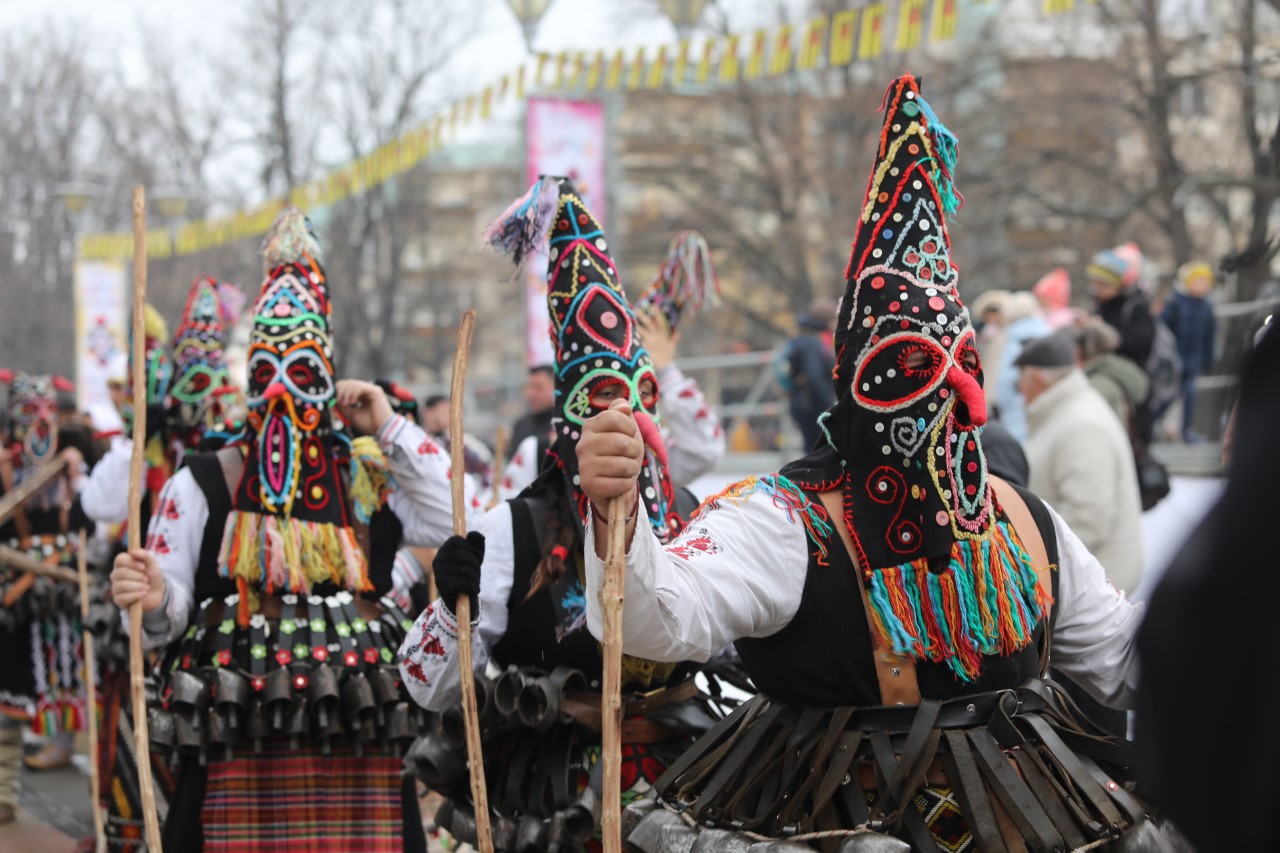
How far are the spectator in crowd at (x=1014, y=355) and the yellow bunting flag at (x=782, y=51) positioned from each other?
3.61 metres

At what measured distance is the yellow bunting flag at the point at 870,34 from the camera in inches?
434

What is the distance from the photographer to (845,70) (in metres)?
28.5

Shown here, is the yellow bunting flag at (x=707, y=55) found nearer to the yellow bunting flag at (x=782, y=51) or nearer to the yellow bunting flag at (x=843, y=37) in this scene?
the yellow bunting flag at (x=782, y=51)

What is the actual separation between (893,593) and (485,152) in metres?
34.9

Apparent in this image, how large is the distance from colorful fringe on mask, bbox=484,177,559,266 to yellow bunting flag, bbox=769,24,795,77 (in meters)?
7.82

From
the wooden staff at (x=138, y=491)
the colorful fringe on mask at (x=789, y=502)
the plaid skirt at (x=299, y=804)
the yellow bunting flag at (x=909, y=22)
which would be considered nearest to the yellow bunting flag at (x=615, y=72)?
the yellow bunting flag at (x=909, y=22)

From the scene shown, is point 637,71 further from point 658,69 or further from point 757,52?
point 757,52

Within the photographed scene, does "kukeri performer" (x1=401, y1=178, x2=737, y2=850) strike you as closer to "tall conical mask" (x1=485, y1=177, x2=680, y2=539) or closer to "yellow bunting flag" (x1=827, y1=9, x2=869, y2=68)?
"tall conical mask" (x1=485, y1=177, x2=680, y2=539)

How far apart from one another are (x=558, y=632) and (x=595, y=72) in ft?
29.2

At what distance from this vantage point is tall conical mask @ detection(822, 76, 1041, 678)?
293 centimetres

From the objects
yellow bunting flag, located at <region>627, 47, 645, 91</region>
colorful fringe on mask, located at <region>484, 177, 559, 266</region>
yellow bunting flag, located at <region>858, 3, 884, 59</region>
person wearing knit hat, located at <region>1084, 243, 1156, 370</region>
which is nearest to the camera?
colorful fringe on mask, located at <region>484, 177, 559, 266</region>

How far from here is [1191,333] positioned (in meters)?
12.4

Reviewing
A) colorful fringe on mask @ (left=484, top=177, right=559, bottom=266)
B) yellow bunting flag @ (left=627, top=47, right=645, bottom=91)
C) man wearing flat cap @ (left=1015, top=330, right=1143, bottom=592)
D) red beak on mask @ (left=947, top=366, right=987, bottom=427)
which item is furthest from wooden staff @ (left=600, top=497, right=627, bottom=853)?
yellow bunting flag @ (left=627, top=47, right=645, bottom=91)

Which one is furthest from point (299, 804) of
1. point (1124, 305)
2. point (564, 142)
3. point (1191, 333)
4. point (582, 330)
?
point (1191, 333)
